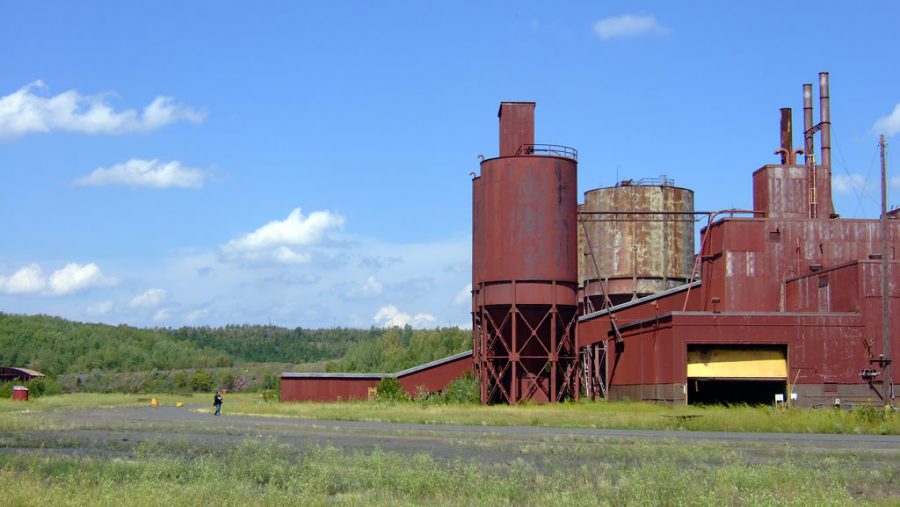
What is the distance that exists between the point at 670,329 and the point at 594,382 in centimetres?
1219

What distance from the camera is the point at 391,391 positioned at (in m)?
60.4

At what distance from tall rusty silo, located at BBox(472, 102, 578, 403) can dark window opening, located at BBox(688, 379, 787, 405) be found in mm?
6350

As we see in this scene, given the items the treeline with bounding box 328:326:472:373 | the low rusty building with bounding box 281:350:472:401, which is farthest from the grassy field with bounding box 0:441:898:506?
the treeline with bounding box 328:326:472:373

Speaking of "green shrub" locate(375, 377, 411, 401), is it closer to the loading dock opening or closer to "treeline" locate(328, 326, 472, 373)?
the loading dock opening

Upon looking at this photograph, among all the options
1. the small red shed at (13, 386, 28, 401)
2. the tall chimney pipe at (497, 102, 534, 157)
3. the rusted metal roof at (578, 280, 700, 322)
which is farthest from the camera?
the small red shed at (13, 386, 28, 401)

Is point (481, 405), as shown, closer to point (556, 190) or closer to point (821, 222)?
point (556, 190)

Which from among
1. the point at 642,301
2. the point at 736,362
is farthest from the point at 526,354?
the point at 736,362

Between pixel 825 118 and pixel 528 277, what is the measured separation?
19896 millimetres

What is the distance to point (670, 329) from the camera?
157 feet

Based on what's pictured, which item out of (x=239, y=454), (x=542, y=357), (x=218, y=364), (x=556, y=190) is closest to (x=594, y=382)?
(x=542, y=357)

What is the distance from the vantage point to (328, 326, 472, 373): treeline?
10394cm

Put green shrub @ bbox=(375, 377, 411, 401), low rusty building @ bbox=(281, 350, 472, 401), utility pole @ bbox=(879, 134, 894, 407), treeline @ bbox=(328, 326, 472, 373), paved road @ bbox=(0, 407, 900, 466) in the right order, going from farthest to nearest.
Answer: treeline @ bbox=(328, 326, 472, 373) < low rusty building @ bbox=(281, 350, 472, 401) < green shrub @ bbox=(375, 377, 411, 401) < utility pole @ bbox=(879, 134, 894, 407) < paved road @ bbox=(0, 407, 900, 466)

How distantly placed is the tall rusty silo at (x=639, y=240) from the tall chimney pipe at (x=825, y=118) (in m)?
8.81

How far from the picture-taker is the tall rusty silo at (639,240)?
6369cm
